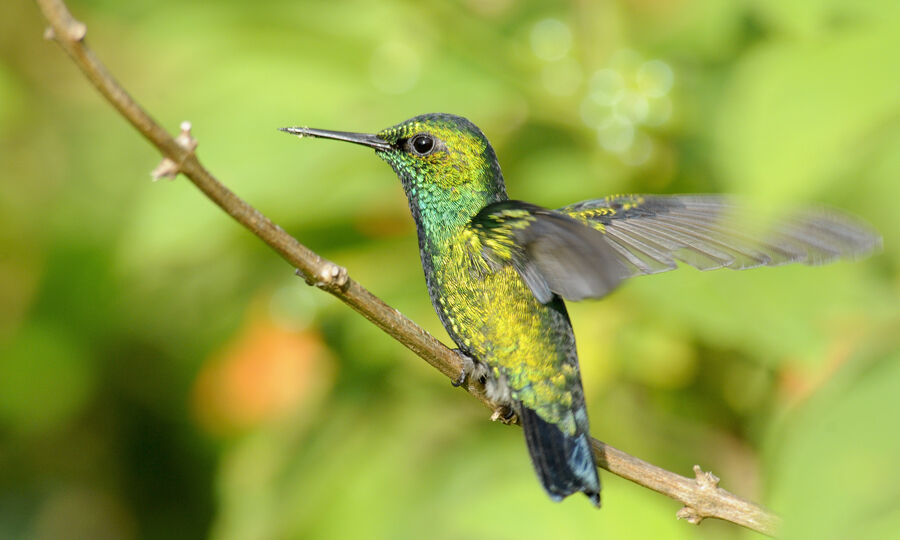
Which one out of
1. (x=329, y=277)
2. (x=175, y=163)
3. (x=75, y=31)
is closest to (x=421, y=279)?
(x=329, y=277)

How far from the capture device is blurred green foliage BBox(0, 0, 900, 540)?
2191 mm

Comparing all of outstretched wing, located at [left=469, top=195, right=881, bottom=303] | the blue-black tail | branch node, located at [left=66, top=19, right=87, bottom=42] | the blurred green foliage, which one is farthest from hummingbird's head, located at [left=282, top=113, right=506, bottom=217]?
branch node, located at [left=66, top=19, right=87, bottom=42]

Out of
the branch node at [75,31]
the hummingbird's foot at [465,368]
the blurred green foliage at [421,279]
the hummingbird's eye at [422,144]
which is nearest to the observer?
the branch node at [75,31]

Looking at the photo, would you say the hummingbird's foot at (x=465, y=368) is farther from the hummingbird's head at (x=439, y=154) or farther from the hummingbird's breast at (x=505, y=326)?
the hummingbird's head at (x=439, y=154)

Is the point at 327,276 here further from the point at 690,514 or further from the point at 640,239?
the point at 640,239

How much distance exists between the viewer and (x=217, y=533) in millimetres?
2975

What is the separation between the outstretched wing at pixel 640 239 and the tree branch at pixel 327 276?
24cm

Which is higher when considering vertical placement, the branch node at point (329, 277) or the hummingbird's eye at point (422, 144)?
the hummingbird's eye at point (422, 144)

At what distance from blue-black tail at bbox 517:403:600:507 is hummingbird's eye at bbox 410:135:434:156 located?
0.64 meters

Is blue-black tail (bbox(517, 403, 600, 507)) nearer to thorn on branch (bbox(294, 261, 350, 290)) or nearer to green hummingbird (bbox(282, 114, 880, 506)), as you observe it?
green hummingbird (bbox(282, 114, 880, 506))

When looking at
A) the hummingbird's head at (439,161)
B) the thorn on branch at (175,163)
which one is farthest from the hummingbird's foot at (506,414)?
the thorn on branch at (175,163)

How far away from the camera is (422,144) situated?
203 cm

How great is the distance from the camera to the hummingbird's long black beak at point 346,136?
1653 mm

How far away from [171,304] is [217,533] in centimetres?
82
